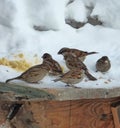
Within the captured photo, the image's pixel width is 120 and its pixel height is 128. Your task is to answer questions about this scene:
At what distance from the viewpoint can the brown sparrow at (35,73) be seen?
3373mm

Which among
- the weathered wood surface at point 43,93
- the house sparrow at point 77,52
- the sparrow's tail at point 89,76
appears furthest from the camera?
the house sparrow at point 77,52

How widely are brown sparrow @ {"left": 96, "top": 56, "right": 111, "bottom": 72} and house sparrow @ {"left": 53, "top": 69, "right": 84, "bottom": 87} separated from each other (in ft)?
0.43

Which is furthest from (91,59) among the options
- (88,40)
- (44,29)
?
(44,29)

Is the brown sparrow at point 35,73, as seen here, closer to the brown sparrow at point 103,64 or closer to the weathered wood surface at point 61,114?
the weathered wood surface at point 61,114

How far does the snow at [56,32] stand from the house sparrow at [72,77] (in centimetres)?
4

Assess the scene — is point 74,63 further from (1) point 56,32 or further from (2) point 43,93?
(2) point 43,93

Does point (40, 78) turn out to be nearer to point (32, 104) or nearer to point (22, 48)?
point (32, 104)

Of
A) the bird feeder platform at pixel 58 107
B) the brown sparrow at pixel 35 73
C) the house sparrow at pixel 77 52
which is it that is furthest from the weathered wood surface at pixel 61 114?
the house sparrow at pixel 77 52

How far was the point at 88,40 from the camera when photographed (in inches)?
154

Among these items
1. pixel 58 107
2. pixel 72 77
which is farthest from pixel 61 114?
pixel 72 77

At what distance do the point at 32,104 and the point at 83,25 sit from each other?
2.55 feet

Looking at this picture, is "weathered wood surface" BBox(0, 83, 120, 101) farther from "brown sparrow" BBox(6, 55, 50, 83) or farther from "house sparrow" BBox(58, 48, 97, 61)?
"house sparrow" BBox(58, 48, 97, 61)

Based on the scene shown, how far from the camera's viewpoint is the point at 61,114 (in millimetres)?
3514

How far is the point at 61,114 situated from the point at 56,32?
646mm
